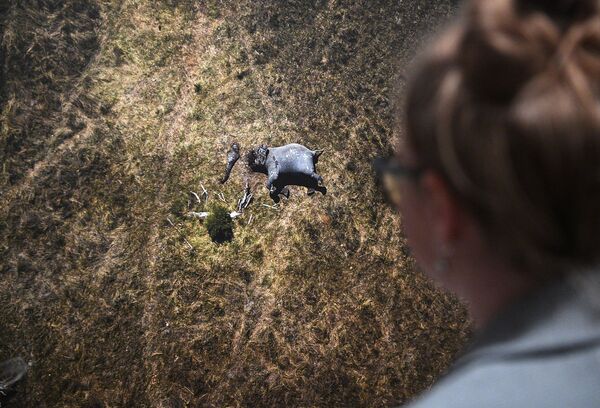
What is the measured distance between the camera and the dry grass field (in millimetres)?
4062

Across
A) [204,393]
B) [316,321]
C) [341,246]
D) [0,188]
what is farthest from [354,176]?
[0,188]

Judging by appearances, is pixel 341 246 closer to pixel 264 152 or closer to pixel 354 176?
pixel 354 176

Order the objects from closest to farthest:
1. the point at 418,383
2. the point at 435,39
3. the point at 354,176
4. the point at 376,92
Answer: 1. the point at 435,39
2. the point at 418,383
3. the point at 354,176
4. the point at 376,92

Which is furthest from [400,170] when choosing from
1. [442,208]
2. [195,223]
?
[195,223]

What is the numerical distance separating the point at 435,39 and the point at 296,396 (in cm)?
369

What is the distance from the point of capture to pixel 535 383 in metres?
0.78

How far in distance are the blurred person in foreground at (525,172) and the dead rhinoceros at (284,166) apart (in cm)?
380

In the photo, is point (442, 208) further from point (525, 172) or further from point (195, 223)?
point (195, 223)

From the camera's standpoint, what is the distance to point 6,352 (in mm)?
3871

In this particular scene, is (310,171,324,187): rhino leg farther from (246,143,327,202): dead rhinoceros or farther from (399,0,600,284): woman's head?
(399,0,600,284): woman's head

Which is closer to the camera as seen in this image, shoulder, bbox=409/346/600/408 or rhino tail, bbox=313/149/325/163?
shoulder, bbox=409/346/600/408

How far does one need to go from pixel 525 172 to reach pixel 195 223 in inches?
159

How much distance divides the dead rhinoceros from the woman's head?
3.83 metres

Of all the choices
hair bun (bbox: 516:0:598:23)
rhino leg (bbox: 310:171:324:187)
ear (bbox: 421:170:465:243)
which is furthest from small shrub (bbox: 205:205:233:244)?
hair bun (bbox: 516:0:598:23)
